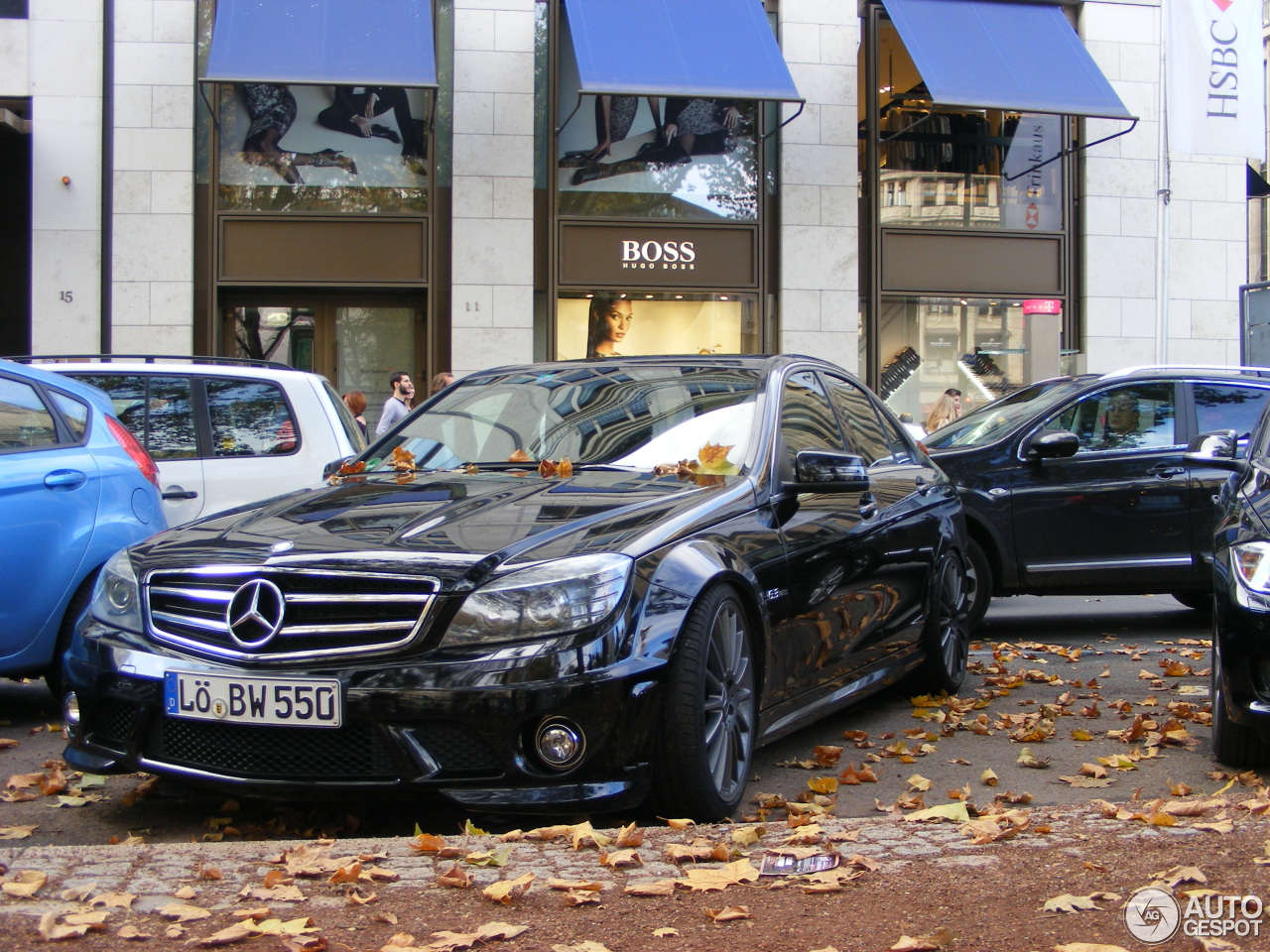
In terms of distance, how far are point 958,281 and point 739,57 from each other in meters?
4.28

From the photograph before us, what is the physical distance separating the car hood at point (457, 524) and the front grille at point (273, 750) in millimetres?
463

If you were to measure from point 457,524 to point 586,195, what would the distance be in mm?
13388

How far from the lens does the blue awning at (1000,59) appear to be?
16.3m

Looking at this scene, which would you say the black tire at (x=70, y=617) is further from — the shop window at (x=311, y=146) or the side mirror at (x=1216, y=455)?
the shop window at (x=311, y=146)

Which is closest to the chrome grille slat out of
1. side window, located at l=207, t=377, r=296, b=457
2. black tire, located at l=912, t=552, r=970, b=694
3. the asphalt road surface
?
the asphalt road surface

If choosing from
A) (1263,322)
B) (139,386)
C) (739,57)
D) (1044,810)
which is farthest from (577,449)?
(1263,322)

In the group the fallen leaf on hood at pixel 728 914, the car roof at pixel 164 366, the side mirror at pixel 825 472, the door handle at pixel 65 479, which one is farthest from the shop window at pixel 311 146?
the fallen leaf on hood at pixel 728 914

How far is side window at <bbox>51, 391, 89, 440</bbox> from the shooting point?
632cm

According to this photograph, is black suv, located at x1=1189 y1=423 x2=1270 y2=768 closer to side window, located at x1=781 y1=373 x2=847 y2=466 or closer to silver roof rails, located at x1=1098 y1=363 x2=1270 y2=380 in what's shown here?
side window, located at x1=781 y1=373 x2=847 y2=466

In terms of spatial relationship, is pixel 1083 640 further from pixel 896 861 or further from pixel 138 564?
pixel 138 564

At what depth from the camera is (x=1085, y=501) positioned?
8.58 metres

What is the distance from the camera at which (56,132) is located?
16234 mm

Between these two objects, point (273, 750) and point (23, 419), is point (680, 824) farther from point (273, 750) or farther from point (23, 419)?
point (23, 419)

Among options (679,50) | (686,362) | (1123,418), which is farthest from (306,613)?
(679,50)
